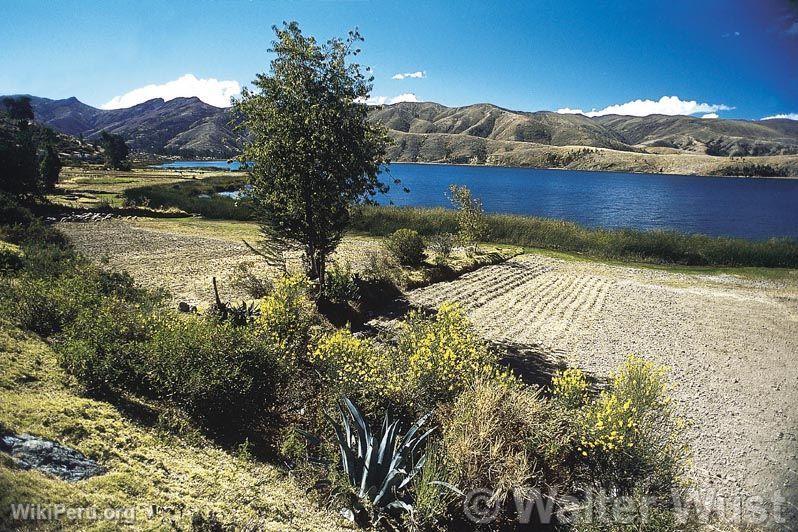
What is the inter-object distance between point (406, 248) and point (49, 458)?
617 inches

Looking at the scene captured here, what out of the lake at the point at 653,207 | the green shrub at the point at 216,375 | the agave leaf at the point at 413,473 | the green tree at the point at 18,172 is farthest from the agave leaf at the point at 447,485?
the lake at the point at 653,207

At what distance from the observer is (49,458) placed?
3102 mm

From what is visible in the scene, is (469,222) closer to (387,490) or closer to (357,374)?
(357,374)

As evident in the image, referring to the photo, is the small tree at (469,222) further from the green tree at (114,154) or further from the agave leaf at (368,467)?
the green tree at (114,154)

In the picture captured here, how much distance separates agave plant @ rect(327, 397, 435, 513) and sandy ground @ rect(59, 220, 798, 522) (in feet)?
13.6

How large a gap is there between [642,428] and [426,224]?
27.2 m

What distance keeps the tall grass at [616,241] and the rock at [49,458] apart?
21449 mm

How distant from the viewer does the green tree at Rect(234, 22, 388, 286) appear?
10398 mm

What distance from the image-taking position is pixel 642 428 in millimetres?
5641

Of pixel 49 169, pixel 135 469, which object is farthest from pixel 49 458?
pixel 49 169

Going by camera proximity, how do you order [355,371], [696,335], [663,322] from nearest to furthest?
1. [355,371]
2. [696,335]
3. [663,322]

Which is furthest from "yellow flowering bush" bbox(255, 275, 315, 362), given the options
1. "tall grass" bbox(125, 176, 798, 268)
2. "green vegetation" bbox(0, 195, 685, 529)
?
"tall grass" bbox(125, 176, 798, 268)

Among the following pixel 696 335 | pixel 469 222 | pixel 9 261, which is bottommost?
pixel 696 335

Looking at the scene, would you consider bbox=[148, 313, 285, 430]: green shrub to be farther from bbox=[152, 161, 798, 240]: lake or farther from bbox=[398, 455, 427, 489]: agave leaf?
bbox=[152, 161, 798, 240]: lake
